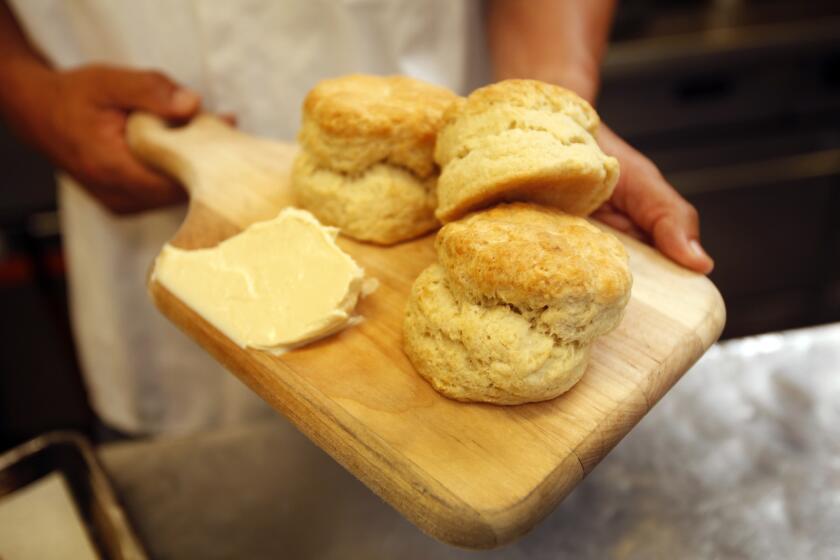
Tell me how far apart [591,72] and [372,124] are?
63cm

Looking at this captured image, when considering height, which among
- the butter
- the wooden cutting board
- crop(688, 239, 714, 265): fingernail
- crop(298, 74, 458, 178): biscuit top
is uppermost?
crop(298, 74, 458, 178): biscuit top

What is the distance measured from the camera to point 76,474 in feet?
4.19

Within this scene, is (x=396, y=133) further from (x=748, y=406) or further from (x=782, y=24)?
(x=782, y=24)

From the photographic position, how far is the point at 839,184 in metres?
2.89

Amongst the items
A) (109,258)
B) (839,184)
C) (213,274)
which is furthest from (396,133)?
(839,184)

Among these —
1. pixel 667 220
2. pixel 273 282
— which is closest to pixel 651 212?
pixel 667 220

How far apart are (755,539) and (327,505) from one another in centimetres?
69

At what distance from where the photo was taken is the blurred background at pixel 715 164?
2.52 meters

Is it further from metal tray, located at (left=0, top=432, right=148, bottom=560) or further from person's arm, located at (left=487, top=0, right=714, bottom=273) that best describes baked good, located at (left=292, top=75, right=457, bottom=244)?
metal tray, located at (left=0, top=432, right=148, bottom=560)

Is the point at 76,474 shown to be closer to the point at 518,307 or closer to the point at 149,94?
the point at 149,94

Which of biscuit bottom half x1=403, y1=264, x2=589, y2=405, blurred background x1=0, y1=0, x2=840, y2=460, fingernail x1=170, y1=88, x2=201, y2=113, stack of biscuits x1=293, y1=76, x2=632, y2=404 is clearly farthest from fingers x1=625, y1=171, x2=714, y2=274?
blurred background x1=0, y1=0, x2=840, y2=460

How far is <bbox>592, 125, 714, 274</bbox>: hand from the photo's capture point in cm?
115

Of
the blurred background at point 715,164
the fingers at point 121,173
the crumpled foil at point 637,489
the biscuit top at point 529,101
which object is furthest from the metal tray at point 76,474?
the blurred background at point 715,164

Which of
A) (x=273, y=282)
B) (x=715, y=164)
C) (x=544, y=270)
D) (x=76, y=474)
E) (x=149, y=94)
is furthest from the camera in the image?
(x=715, y=164)
